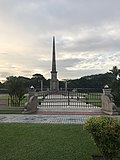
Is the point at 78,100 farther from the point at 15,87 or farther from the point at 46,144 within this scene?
the point at 46,144

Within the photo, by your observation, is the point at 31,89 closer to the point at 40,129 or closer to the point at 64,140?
the point at 40,129

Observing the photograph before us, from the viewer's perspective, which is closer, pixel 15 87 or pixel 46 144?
pixel 46 144

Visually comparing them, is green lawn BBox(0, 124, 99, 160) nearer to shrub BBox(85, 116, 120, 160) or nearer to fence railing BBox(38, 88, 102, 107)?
shrub BBox(85, 116, 120, 160)

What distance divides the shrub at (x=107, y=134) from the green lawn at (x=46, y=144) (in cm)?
86

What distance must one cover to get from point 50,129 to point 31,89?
11189mm

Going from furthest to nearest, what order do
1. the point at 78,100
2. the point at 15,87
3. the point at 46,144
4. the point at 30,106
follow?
the point at 78,100 → the point at 15,87 → the point at 30,106 → the point at 46,144

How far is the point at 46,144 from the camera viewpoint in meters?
7.38

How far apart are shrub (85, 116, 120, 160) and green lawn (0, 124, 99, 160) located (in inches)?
33.7

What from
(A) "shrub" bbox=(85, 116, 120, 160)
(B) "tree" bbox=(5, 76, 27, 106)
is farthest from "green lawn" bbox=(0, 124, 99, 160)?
(B) "tree" bbox=(5, 76, 27, 106)

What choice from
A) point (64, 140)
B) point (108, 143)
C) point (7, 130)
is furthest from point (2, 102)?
point (108, 143)

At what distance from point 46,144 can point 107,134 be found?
8.72 feet

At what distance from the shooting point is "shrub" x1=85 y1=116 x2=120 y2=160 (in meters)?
5.21

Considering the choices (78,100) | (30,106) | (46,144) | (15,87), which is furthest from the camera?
(78,100)

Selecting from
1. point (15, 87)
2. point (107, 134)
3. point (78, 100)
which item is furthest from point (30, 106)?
point (107, 134)
